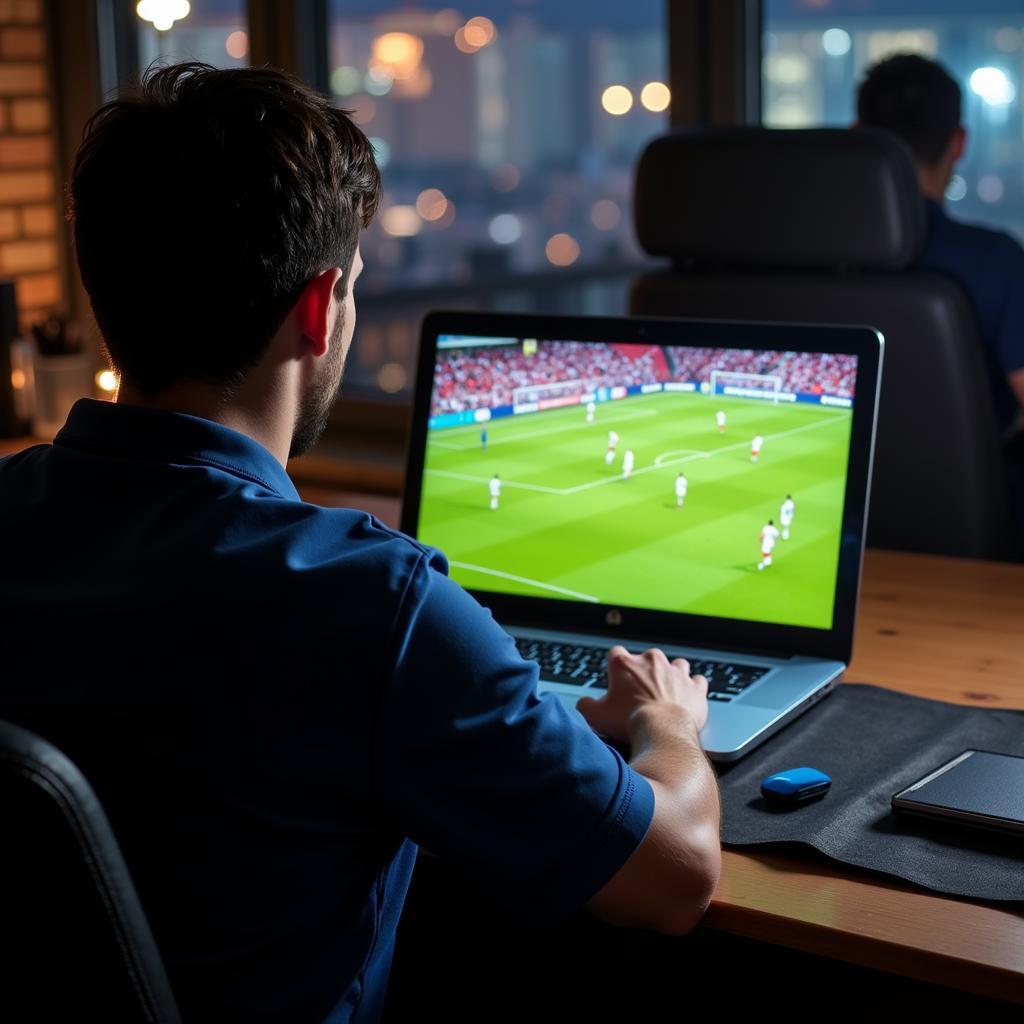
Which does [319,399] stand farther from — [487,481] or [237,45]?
[237,45]

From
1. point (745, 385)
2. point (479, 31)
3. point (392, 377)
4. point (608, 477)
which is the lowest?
point (392, 377)

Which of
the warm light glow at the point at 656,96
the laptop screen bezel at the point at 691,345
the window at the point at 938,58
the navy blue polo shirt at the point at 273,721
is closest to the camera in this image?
the navy blue polo shirt at the point at 273,721

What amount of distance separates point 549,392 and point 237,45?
230 cm

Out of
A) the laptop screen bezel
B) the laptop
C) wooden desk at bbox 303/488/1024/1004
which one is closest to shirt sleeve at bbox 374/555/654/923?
wooden desk at bbox 303/488/1024/1004

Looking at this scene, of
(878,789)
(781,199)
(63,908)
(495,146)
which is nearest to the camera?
(63,908)

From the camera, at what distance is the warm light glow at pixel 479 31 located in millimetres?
3496

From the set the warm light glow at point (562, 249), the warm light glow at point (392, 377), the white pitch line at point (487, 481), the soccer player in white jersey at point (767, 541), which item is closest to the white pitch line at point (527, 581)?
the white pitch line at point (487, 481)

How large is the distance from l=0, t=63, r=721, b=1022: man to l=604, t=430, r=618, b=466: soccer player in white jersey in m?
0.67

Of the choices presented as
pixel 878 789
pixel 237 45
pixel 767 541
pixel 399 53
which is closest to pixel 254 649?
pixel 878 789

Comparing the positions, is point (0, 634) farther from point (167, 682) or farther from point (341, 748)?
point (341, 748)

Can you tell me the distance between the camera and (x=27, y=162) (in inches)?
156

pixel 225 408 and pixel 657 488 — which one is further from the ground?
pixel 225 408

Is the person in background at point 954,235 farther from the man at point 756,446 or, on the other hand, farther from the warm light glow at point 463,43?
the warm light glow at point 463,43

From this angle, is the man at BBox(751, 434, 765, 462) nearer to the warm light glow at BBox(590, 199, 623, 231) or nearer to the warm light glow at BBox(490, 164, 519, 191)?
the warm light glow at BBox(590, 199, 623, 231)
